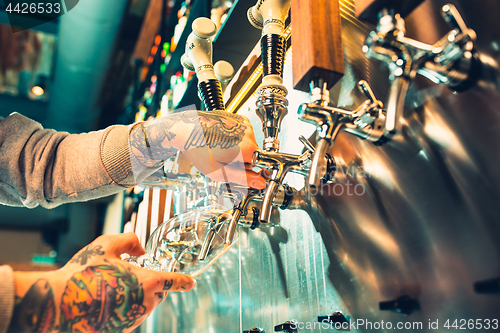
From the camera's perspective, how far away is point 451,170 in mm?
478

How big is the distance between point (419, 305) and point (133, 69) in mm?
3476

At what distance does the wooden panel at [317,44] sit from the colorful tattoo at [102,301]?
18.0 inches

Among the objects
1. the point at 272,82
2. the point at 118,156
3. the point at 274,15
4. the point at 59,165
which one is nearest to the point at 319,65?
the point at 272,82

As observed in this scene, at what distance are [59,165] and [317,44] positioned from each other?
31.5 inches

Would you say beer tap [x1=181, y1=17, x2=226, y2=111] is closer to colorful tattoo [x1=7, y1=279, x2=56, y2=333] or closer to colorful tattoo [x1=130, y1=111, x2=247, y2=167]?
colorful tattoo [x1=130, y1=111, x2=247, y2=167]

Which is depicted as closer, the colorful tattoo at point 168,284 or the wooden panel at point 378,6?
the wooden panel at point 378,6

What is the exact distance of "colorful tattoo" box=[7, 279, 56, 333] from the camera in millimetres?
513

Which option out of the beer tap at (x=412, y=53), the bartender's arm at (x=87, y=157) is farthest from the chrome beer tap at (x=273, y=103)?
the beer tap at (x=412, y=53)

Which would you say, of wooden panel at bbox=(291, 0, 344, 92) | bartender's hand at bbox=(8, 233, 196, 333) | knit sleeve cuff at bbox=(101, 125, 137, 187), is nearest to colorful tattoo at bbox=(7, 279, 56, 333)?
bartender's hand at bbox=(8, 233, 196, 333)

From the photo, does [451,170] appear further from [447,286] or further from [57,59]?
[57,59]

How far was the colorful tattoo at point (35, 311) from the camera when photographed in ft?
1.68

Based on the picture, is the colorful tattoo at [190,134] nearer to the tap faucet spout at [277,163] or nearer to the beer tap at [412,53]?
the tap faucet spout at [277,163]

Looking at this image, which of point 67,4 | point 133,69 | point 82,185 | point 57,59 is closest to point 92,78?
point 57,59

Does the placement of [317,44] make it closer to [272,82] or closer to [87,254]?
[272,82]
